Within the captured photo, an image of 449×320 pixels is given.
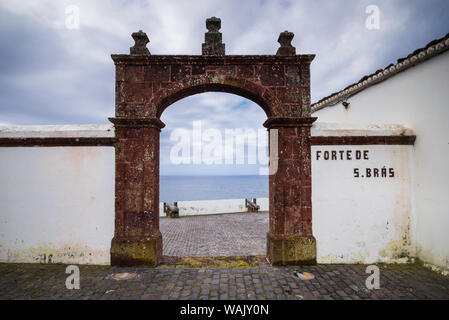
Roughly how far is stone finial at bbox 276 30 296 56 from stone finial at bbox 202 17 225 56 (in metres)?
1.32

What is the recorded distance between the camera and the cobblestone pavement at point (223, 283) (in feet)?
12.1

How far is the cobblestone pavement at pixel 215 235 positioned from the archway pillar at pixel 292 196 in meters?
1.75

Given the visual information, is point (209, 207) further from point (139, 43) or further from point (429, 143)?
point (429, 143)

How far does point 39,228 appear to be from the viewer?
16.0 feet

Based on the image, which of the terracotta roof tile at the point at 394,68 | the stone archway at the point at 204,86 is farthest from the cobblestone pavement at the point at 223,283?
the terracotta roof tile at the point at 394,68

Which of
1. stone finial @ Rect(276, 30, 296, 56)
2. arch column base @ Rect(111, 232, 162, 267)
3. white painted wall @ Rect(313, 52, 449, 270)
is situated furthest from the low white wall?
stone finial @ Rect(276, 30, 296, 56)

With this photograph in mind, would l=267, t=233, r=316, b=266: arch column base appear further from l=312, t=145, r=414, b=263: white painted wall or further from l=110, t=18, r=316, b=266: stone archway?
l=312, t=145, r=414, b=263: white painted wall

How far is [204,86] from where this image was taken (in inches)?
198

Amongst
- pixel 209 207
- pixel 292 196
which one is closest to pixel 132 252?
pixel 292 196

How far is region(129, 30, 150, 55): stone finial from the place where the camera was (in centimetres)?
492

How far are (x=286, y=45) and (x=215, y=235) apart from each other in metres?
6.66

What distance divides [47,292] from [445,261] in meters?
7.53

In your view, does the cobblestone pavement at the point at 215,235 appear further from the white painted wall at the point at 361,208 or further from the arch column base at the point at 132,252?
the white painted wall at the point at 361,208

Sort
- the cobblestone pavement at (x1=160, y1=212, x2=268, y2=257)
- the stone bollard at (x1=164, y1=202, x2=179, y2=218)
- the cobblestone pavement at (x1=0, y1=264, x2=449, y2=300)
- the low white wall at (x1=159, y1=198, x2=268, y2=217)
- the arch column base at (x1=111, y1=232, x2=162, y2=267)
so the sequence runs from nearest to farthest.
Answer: the cobblestone pavement at (x1=0, y1=264, x2=449, y2=300)
the arch column base at (x1=111, y1=232, x2=162, y2=267)
the cobblestone pavement at (x1=160, y1=212, x2=268, y2=257)
the stone bollard at (x1=164, y1=202, x2=179, y2=218)
the low white wall at (x1=159, y1=198, x2=268, y2=217)
